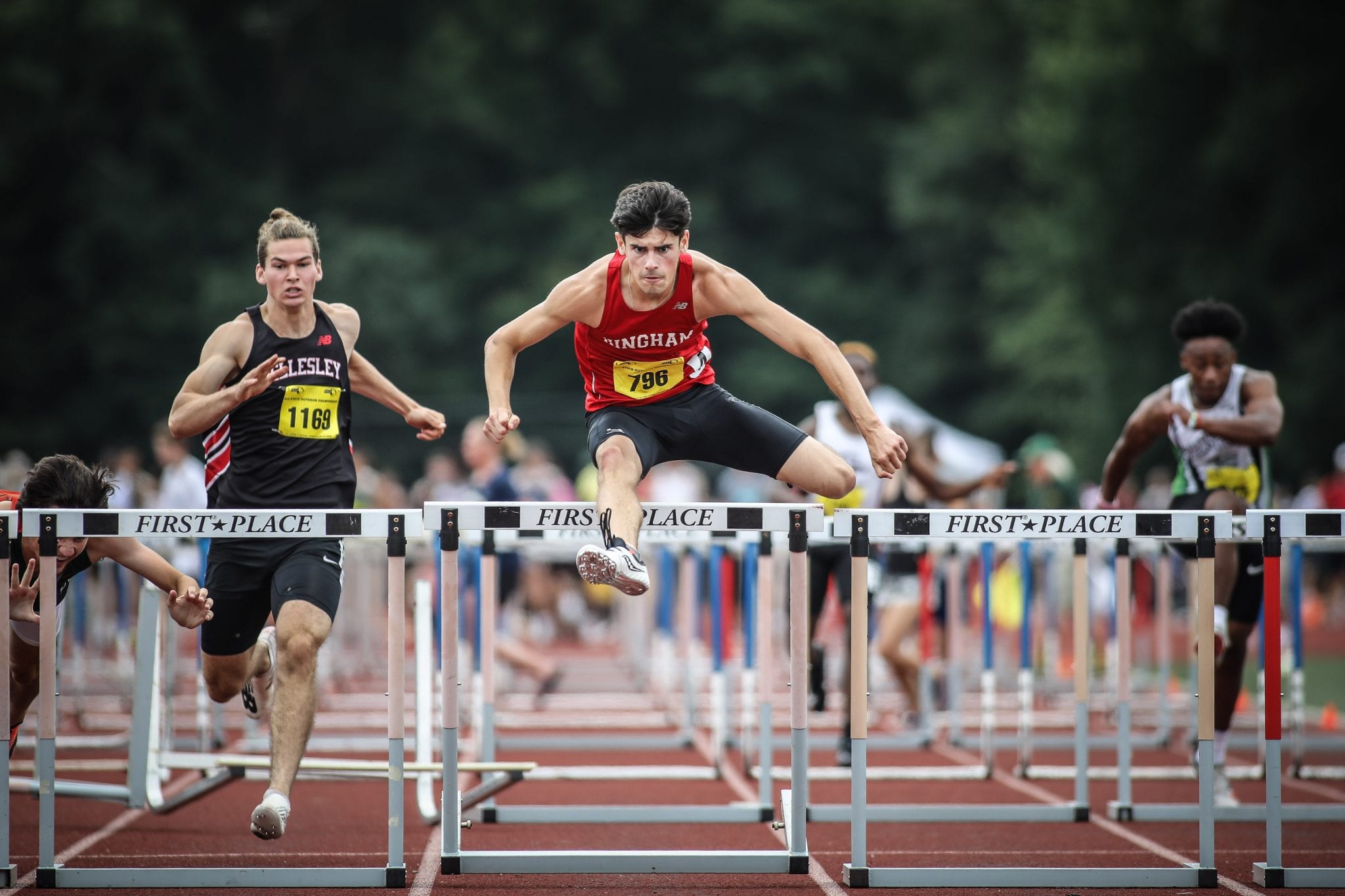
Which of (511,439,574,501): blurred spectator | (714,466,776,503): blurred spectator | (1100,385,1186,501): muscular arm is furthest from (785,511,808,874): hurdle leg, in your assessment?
(714,466,776,503): blurred spectator

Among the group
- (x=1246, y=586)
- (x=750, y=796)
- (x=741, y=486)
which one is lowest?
(x=750, y=796)

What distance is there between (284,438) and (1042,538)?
2.91 m

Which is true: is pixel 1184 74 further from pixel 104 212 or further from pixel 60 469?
pixel 60 469

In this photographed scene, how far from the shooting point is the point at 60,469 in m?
5.84

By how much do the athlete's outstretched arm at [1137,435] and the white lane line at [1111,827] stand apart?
1.55m

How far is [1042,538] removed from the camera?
570 centimetres

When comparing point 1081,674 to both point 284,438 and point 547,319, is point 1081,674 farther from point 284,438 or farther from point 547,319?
point 284,438

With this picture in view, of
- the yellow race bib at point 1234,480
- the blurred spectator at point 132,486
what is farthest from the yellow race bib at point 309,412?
the blurred spectator at point 132,486

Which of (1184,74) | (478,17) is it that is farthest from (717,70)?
(1184,74)

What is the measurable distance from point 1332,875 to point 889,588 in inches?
189

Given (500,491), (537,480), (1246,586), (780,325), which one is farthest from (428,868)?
(537,480)

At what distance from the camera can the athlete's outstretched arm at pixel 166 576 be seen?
5.60 m

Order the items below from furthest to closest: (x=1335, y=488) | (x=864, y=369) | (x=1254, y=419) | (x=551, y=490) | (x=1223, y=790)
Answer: (x=1335, y=488) < (x=551, y=490) < (x=864, y=369) < (x=1223, y=790) < (x=1254, y=419)

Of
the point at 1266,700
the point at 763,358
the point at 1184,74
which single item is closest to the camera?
the point at 1266,700
